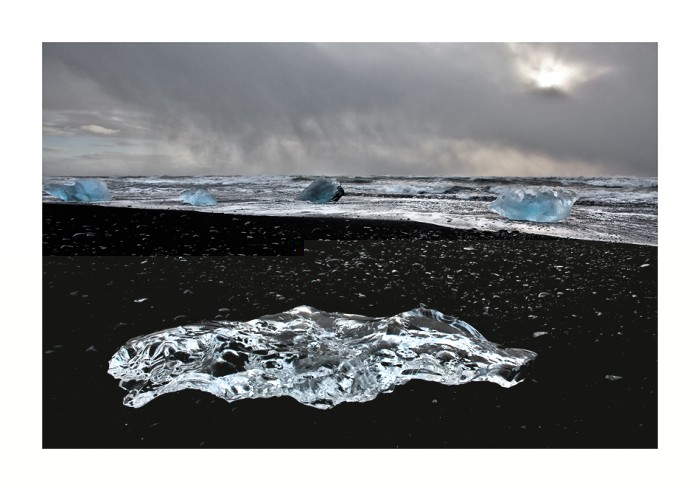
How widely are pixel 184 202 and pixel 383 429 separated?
2.23m

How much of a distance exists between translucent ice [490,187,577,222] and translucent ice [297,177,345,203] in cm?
97

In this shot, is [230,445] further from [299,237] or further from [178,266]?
[299,237]

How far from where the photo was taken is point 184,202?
3.24 metres

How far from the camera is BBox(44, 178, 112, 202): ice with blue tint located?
286cm

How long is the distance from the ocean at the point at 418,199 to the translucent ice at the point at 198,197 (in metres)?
0.04

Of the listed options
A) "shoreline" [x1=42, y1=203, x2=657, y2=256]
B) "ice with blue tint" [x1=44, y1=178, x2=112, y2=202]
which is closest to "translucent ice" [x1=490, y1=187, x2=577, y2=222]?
"shoreline" [x1=42, y1=203, x2=657, y2=256]

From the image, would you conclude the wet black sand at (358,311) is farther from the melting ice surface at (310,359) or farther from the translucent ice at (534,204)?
the translucent ice at (534,204)

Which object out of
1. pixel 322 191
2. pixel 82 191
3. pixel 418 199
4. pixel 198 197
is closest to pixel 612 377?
pixel 418 199

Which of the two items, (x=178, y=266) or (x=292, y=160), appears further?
(x=292, y=160)

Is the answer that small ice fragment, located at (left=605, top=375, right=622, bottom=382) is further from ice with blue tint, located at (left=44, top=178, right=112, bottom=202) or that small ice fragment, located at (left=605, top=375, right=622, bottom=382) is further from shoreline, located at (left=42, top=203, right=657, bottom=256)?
ice with blue tint, located at (left=44, top=178, right=112, bottom=202)

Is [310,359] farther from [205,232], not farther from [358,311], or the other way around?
[205,232]

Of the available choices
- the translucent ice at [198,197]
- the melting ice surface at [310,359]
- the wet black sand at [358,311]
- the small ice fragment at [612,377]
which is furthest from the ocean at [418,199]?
the small ice fragment at [612,377]

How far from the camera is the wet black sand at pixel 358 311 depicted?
148 centimetres

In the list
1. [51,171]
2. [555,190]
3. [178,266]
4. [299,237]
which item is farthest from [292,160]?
[555,190]
